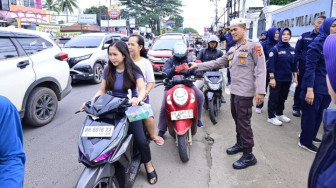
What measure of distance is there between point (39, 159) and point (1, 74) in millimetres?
1401

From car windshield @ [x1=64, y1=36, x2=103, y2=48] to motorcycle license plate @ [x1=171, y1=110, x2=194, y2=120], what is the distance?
20.1 feet

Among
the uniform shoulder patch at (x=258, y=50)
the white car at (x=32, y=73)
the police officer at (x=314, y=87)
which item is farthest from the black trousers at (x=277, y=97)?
the white car at (x=32, y=73)

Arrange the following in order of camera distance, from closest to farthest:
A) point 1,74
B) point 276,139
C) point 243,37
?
point 243,37
point 1,74
point 276,139

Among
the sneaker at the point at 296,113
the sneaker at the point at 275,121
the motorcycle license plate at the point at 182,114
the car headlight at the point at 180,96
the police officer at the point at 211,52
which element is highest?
the police officer at the point at 211,52

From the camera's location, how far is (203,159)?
3369mm

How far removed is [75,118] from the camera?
499 cm

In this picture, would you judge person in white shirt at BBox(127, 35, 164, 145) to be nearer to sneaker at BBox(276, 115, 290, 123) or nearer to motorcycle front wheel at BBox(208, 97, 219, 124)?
motorcycle front wheel at BBox(208, 97, 219, 124)

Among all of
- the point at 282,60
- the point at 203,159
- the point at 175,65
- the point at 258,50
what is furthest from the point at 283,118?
the point at 175,65

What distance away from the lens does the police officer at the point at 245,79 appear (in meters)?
2.91

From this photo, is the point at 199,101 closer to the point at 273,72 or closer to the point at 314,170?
the point at 273,72

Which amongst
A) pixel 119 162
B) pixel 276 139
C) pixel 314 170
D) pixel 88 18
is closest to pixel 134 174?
pixel 119 162

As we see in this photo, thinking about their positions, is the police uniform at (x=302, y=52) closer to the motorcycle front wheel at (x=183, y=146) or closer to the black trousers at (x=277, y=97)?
the black trousers at (x=277, y=97)

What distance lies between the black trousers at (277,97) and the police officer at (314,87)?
1076mm

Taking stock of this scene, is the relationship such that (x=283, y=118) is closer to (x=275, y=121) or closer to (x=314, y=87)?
(x=275, y=121)
